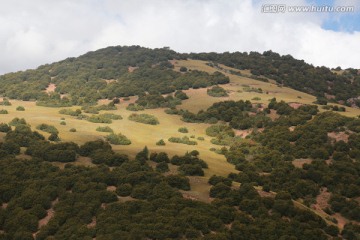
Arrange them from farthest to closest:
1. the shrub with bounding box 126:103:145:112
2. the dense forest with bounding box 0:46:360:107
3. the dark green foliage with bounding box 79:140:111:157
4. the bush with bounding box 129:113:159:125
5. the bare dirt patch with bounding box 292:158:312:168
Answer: the dense forest with bounding box 0:46:360:107 → the shrub with bounding box 126:103:145:112 → the bush with bounding box 129:113:159:125 → the bare dirt patch with bounding box 292:158:312:168 → the dark green foliage with bounding box 79:140:111:157

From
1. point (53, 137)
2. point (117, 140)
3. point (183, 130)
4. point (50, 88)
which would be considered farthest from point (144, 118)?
point (50, 88)

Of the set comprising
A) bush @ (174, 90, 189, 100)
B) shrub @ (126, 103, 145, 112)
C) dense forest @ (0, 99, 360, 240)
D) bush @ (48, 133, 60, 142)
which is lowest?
dense forest @ (0, 99, 360, 240)

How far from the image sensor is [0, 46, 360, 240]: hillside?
37062 mm

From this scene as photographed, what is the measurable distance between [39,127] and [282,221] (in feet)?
131

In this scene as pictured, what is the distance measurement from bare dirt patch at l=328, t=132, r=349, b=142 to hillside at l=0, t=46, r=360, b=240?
0.75 ft

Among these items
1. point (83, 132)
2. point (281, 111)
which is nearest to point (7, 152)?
point (83, 132)

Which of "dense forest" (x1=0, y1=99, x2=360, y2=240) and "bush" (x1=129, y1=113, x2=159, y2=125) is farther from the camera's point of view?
"bush" (x1=129, y1=113, x2=159, y2=125)

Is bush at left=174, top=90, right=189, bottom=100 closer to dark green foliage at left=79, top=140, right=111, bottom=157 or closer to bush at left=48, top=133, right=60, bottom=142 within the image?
bush at left=48, top=133, right=60, bottom=142

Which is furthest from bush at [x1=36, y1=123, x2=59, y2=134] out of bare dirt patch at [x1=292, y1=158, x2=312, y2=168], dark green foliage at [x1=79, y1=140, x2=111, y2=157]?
bare dirt patch at [x1=292, y1=158, x2=312, y2=168]

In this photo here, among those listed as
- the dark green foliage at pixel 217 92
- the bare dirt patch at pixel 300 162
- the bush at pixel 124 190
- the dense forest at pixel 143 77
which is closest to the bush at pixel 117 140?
the bush at pixel 124 190

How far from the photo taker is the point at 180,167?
5009cm

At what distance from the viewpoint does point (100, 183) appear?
4250 centimetres

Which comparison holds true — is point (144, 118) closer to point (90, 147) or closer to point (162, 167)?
point (90, 147)

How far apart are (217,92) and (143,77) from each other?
1016 inches
